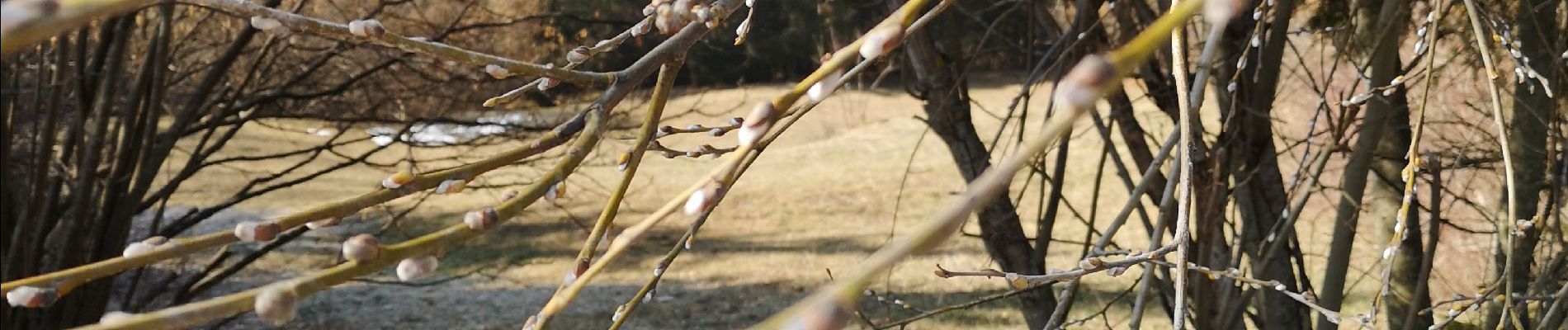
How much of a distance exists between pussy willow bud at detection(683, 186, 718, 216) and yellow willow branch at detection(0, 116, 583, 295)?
0.08 metres

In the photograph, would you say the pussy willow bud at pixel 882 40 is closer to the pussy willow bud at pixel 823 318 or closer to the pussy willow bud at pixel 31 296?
the pussy willow bud at pixel 823 318

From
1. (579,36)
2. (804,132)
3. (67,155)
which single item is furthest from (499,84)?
(804,132)

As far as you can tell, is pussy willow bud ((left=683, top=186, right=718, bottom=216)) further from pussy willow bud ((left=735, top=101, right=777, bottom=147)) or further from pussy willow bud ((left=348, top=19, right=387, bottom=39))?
pussy willow bud ((left=348, top=19, right=387, bottom=39))

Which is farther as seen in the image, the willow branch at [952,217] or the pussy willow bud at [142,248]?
the pussy willow bud at [142,248]

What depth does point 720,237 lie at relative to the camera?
670 centimetres

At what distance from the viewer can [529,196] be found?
51 cm

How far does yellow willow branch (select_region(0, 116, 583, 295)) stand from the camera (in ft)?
1.50

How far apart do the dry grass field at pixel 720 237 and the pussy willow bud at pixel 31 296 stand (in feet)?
8.48

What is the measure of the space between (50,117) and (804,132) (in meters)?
7.74

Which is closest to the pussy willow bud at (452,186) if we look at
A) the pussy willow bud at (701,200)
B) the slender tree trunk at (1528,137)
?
the pussy willow bud at (701,200)

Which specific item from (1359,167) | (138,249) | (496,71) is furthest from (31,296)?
(1359,167)

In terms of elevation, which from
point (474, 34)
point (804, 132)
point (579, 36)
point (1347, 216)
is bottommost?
point (1347, 216)

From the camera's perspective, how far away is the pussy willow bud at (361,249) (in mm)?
438

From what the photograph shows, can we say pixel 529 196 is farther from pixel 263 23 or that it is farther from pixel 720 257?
pixel 720 257
